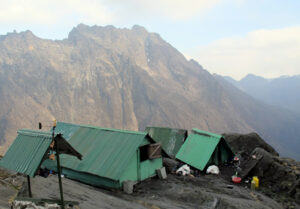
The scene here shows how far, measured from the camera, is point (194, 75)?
137 meters

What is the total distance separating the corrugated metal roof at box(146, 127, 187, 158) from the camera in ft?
81.7

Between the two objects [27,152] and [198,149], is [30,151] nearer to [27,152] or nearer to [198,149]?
[27,152]

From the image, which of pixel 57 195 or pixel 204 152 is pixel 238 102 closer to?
pixel 204 152

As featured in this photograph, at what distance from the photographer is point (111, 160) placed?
16.0 m

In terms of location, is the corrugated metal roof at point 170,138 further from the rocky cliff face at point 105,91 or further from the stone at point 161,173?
the rocky cliff face at point 105,91

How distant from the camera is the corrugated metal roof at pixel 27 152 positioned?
30.1ft

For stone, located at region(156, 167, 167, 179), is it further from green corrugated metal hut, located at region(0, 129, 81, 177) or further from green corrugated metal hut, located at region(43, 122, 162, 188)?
green corrugated metal hut, located at region(0, 129, 81, 177)

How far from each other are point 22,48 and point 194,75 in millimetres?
83506

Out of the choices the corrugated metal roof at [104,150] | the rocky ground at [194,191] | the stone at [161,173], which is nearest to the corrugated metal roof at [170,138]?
the rocky ground at [194,191]

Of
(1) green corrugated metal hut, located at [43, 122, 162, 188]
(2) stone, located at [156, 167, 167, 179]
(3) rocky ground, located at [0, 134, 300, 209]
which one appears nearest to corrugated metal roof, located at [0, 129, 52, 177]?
(3) rocky ground, located at [0, 134, 300, 209]

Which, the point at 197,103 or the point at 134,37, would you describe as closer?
the point at 197,103

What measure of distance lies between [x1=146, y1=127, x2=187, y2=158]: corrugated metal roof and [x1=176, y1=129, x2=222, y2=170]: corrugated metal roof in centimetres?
165

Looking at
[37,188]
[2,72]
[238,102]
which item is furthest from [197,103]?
[37,188]

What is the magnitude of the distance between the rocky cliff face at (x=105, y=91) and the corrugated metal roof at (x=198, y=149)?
6416cm
